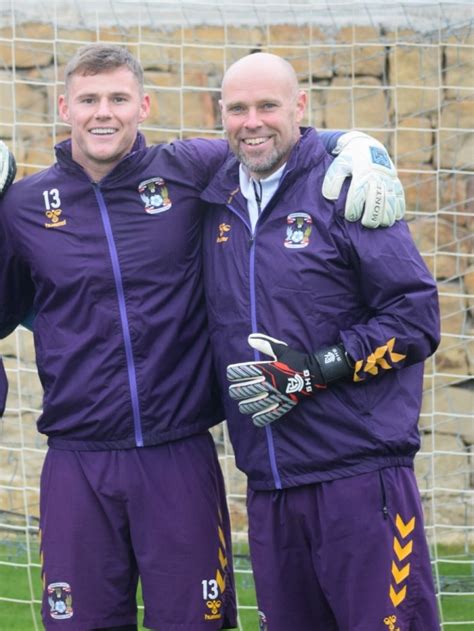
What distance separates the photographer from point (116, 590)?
386 cm

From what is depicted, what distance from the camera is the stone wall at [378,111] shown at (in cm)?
584

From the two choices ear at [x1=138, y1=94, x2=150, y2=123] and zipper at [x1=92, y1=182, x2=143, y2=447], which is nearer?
zipper at [x1=92, y1=182, x2=143, y2=447]

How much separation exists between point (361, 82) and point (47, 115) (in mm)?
1349

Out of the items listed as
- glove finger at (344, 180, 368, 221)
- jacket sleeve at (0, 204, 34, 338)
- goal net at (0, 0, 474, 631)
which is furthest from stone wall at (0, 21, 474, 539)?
glove finger at (344, 180, 368, 221)

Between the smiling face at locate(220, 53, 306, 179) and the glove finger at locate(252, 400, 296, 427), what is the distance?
0.61 meters

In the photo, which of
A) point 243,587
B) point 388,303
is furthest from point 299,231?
point 243,587

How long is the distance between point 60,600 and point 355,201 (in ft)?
4.37

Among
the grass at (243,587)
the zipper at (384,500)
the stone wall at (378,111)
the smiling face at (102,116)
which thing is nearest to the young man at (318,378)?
the zipper at (384,500)

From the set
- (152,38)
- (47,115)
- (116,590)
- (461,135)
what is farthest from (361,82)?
(116,590)

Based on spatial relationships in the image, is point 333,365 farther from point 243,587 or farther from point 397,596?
point 243,587

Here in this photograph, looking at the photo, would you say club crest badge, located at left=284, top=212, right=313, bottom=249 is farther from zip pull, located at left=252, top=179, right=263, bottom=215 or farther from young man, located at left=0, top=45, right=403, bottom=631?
young man, located at left=0, top=45, right=403, bottom=631

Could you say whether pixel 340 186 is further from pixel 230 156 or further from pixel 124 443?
pixel 124 443

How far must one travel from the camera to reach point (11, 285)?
405 centimetres

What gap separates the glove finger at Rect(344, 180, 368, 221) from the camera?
11.8ft
